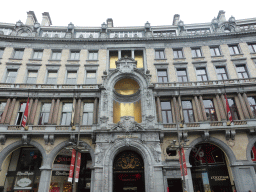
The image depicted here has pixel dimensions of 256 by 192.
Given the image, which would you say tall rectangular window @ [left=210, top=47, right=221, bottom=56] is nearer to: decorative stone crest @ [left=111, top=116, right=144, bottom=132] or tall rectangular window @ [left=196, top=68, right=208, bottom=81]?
tall rectangular window @ [left=196, top=68, right=208, bottom=81]

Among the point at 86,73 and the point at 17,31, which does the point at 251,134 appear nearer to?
the point at 86,73

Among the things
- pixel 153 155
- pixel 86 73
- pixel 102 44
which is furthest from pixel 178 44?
pixel 153 155

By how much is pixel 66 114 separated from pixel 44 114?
304cm

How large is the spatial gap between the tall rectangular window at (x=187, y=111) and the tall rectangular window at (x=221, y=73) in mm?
6598

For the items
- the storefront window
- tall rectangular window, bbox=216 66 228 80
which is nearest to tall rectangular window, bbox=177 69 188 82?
tall rectangular window, bbox=216 66 228 80

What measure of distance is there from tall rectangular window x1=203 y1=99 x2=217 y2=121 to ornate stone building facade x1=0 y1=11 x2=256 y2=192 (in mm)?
140

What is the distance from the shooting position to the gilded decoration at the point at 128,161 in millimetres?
20656

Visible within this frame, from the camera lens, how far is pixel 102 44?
→ 92.4 ft

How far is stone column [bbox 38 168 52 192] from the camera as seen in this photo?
62.1ft

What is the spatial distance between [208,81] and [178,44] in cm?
834

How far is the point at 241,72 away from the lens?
25.1 m

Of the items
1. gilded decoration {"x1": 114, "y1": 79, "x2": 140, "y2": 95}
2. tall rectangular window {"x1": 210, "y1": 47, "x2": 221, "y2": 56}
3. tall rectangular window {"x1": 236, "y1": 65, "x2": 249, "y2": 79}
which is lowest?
gilded decoration {"x1": 114, "y1": 79, "x2": 140, "y2": 95}

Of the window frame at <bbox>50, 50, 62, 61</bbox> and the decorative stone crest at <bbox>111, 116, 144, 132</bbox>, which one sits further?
the window frame at <bbox>50, 50, 62, 61</bbox>

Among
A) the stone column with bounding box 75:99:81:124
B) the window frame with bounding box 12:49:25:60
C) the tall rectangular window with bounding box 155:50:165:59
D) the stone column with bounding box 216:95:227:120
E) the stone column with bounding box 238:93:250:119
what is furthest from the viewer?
the tall rectangular window with bounding box 155:50:165:59
